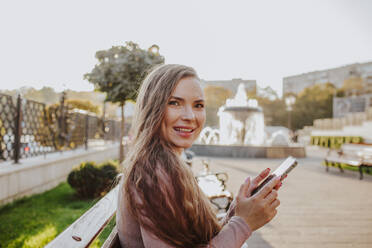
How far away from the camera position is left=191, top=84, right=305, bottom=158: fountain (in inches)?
546

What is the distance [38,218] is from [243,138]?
13558 millimetres

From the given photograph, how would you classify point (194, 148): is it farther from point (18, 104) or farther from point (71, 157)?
point (18, 104)

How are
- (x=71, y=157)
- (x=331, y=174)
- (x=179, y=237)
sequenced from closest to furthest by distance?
(x=179, y=237), (x=71, y=157), (x=331, y=174)

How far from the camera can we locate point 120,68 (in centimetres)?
598

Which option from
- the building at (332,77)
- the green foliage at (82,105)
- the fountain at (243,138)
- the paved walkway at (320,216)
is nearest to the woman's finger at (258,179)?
the paved walkway at (320,216)

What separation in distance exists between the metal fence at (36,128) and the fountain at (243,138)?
7.10 meters

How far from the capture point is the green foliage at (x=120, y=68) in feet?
19.7

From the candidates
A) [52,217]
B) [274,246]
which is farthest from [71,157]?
[274,246]

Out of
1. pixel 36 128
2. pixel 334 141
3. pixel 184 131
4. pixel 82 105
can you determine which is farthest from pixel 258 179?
pixel 82 105

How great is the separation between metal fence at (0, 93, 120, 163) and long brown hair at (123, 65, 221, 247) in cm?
425

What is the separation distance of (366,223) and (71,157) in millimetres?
6445

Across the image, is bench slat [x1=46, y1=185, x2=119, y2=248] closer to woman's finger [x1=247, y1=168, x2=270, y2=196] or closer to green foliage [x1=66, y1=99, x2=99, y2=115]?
woman's finger [x1=247, y1=168, x2=270, y2=196]

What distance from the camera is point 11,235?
3.47 meters

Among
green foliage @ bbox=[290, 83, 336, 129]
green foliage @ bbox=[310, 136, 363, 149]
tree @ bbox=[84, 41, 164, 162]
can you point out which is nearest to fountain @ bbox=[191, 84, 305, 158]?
tree @ bbox=[84, 41, 164, 162]
